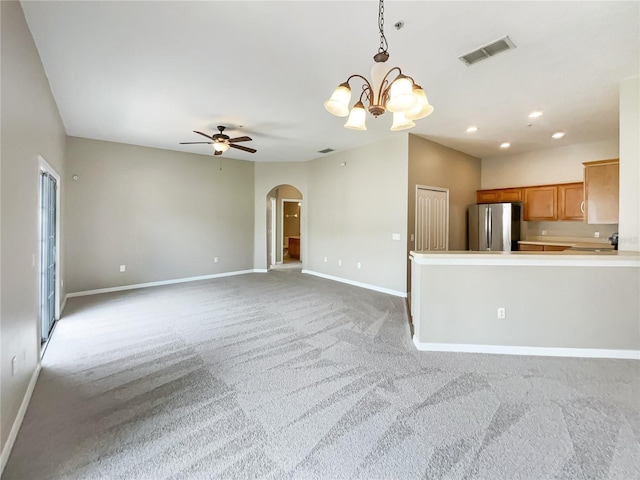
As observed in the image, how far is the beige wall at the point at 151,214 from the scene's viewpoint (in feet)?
16.6

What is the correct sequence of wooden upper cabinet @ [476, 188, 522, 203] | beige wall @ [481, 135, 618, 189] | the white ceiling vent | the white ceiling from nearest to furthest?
the white ceiling
the white ceiling vent
beige wall @ [481, 135, 618, 189]
wooden upper cabinet @ [476, 188, 522, 203]

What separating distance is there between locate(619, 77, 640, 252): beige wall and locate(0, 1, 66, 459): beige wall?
5439 millimetres

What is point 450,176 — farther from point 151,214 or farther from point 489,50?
point 151,214

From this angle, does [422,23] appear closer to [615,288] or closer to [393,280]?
[615,288]

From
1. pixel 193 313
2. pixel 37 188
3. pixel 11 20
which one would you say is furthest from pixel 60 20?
pixel 193 313

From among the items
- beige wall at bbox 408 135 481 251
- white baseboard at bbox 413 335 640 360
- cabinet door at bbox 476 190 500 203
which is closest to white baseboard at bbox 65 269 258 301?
beige wall at bbox 408 135 481 251

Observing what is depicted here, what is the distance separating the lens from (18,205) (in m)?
2.00

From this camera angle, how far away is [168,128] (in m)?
4.60

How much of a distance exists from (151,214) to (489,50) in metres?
6.19

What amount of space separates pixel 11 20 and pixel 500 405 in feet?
14.2

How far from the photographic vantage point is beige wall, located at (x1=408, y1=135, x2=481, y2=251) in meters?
5.06

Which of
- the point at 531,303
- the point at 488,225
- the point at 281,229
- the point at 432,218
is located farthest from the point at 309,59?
the point at 281,229

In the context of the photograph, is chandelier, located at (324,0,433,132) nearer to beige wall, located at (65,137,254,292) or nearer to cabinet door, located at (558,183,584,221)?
beige wall, located at (65,137,254,292)

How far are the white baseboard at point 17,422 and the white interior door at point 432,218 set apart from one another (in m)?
5.21
